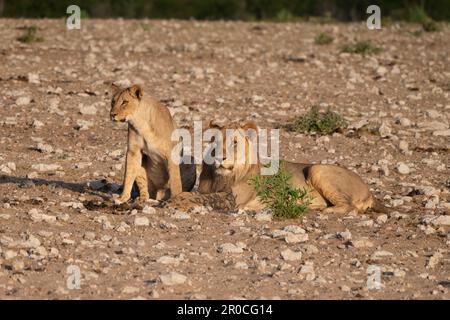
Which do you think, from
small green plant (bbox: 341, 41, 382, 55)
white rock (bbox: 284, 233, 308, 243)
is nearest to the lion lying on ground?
white rock (bbox: 284, 233, 308, 243)

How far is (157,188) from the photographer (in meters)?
10.7

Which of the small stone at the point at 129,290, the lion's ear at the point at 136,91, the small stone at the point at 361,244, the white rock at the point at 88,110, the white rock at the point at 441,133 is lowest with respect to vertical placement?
the small stone at the point at 129,290

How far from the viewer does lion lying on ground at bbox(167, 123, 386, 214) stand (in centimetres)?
1012

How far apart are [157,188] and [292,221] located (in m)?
1.71

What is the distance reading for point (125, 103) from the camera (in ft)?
33.8

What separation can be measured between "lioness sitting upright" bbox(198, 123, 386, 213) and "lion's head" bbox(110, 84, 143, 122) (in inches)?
34.0

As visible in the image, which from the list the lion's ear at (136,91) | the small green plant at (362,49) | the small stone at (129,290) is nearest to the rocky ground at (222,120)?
the small stone at (129,290)

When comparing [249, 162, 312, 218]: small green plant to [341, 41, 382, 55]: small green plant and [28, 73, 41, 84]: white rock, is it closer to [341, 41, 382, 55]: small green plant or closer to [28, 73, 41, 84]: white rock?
[28, 73, 41, 84]: white rock

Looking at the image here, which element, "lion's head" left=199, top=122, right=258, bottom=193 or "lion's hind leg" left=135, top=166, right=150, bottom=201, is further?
"lion's hind leg" left=135, top=166, right=150, bottom=201

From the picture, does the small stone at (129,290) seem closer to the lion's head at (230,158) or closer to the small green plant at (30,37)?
the lion's head at (230,158)

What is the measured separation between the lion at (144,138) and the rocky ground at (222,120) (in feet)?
1.32

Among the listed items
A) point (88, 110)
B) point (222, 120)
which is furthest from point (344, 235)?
point (88, 110)

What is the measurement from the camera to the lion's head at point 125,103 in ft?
33.6

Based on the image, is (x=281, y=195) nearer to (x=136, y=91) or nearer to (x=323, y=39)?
(x=136, y=91)
